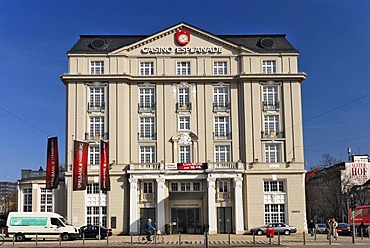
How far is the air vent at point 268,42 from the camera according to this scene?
199 ft

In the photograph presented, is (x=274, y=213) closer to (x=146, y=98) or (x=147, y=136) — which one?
(x=147, y=136)

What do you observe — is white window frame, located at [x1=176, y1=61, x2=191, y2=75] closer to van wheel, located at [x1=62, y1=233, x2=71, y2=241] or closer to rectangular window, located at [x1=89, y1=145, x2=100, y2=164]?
rectangular window, located at [x1=89, y1=145, x2=100, y2=164]

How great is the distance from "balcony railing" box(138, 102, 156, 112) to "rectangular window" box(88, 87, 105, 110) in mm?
4279

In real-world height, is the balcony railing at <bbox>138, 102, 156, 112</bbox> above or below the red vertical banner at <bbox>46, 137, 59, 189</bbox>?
above

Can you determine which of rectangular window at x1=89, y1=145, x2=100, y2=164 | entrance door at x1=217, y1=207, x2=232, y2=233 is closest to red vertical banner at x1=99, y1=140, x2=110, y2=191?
rectangular window at x1=89, y1=145, x2=100, y2=164

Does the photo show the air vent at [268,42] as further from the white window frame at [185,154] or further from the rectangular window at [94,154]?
the rectangular window at [94,154]

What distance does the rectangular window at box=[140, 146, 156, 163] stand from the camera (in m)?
58.7

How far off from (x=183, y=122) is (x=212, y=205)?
10.0 meters

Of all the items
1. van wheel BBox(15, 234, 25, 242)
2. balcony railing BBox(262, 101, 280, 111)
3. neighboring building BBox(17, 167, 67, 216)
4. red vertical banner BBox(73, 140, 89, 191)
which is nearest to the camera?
van wheel BBox(15, 234, 25, 242)

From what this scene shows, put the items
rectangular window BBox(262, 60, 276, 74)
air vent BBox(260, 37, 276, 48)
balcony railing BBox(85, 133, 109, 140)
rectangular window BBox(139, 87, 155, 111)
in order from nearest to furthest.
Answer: balcony railing BBox(85, 133, 109, 140)
rectangular window BBox(139, 87, 155, 111)
rectangular window BBox(262, 60, 276, 74)
air vent BBox(260, 37, 276, 48)

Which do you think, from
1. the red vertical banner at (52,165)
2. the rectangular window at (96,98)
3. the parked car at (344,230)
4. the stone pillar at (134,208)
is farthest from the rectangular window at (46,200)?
the parked car at (344,230)

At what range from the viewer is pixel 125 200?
57031 mm

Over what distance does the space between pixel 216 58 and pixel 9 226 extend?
28.9 m

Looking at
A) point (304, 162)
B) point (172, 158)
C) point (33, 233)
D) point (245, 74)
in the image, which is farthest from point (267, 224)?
point (33, 233)
